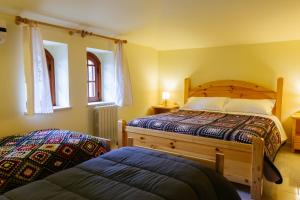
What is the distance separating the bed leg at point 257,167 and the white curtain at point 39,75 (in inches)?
95.1

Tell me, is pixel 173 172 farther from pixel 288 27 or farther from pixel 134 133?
pixel 288 27

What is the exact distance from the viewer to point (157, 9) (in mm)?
3164

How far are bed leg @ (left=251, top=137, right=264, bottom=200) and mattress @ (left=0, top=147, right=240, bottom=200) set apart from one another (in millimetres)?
870

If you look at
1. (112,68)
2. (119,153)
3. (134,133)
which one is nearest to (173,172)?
(119,153)

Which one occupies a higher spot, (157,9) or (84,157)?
(157,9)

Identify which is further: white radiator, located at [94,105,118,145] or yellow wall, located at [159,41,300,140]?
yellow wall, located at [159,41,300,140]

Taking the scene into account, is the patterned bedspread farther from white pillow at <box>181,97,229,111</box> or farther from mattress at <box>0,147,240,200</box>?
mattress at <box>0,147,240,200</box>

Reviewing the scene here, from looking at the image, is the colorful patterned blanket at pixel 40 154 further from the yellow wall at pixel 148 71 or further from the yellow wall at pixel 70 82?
the yellow wall at pixel 148 71

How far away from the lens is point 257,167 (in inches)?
89.9

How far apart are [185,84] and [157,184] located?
3775 millimetres

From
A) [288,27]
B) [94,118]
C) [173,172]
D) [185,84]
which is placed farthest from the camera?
[185,84]

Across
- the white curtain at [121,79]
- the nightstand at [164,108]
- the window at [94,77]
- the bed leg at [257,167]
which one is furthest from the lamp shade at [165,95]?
the bed leg at [257,167]

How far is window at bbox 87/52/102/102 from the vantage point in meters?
4.05

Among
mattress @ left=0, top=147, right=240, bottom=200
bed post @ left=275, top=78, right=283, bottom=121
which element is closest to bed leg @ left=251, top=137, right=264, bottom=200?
mattress @ left=0, top=147, right=240, bottom=200
